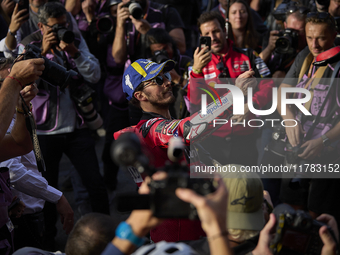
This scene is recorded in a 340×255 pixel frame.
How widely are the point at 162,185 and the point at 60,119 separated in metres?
2.49

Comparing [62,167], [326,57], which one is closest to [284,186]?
[326,57]

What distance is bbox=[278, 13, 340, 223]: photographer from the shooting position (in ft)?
10.0

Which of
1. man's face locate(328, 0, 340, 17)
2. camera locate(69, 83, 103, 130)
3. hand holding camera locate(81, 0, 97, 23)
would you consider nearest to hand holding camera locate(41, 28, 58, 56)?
camera locate(69, 83, 103, 130)

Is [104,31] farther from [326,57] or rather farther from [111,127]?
[326,57]

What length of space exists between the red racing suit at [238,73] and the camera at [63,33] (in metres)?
1.20

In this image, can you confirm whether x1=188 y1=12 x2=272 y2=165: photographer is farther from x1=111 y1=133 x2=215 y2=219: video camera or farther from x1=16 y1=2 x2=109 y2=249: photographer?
x1=111 y1=133 x2=215 y2=219: video camera

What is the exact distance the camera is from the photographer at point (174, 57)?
149 inches

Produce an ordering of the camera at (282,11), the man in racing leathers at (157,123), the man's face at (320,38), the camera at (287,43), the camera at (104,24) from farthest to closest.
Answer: the camera at (282,11)
the camera at (104,24)
the camera at (287,43)
the man's face at (320,38)
the man in racing leathers at (157,123)

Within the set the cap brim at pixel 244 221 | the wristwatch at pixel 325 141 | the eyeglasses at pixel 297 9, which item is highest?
the eyeglasses at pixel 297 9

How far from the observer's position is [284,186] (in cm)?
337

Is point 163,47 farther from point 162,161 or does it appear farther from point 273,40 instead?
point 162,161

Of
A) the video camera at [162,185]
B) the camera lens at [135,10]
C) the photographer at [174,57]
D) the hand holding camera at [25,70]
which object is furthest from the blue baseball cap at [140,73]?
the camera lens at [135,10]

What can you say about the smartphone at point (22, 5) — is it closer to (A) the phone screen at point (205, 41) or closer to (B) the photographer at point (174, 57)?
(B) the photographer at point (174, 57)

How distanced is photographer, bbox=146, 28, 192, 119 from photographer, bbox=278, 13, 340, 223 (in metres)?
1.15
